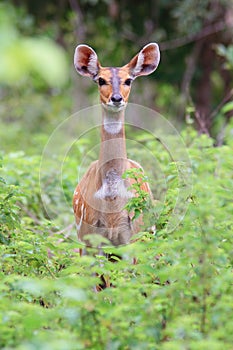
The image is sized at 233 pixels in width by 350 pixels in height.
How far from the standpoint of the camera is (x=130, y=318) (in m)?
4.24

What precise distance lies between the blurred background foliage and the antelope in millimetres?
5927

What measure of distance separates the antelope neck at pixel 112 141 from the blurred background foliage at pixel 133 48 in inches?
238

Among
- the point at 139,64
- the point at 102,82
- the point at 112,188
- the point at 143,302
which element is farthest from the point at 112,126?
the point at 143,302

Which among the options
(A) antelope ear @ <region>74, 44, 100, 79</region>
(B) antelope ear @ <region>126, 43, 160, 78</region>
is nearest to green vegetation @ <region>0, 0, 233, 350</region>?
(B) antelope ear @ <region>126, 43, 160, 78</region>

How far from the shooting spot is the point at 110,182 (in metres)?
6.68

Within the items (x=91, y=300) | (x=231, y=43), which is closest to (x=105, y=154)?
(x=91, y=300)

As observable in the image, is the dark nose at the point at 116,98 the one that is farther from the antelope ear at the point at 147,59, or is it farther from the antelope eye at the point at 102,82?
the antelope ear at the point at 147,59

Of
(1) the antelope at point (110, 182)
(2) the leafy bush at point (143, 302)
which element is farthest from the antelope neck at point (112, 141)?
(2) the leafy bush at point (143, 302)

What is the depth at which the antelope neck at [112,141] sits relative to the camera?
6.81 metres

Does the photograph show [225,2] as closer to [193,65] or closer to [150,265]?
[193,65]

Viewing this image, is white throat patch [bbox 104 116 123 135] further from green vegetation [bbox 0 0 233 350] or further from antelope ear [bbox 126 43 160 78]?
antelope ear [bbox 126 43 160 78]

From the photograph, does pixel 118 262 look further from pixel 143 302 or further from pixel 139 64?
pixel 139 64

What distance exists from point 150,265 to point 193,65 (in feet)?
34.7

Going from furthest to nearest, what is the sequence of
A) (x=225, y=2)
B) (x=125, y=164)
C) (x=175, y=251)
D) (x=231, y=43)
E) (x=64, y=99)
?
(x=64, y=99) < (x=231, y=43) < (x=225, y=2) < (x=125, y=164) < (x=175, y=251)
